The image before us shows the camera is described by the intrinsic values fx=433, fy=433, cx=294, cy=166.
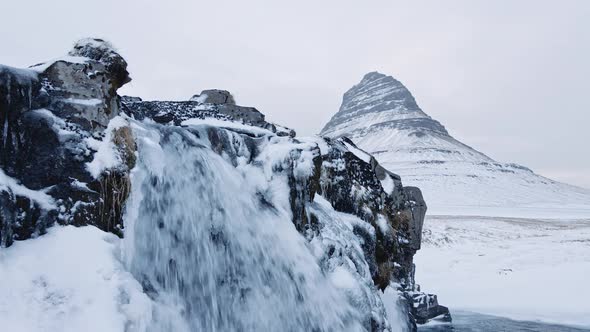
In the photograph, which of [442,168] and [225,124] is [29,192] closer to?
[225,124]

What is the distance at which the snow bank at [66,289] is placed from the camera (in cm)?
409

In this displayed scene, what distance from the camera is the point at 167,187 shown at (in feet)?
21.7

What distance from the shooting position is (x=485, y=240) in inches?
1292

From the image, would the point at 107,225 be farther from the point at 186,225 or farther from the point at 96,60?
the point at 96,60

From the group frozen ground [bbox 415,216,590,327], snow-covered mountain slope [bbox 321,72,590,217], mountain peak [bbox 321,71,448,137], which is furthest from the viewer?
mountain peak [bbox 321,71,448,137]

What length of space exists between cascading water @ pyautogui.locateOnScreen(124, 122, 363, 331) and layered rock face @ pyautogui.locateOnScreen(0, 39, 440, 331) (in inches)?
0.8

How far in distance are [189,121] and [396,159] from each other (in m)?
105

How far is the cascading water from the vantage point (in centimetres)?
575

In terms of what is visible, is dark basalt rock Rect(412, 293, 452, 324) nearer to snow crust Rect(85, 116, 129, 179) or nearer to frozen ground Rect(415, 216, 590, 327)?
frozen ground Rect(415, 216, 590, 327)

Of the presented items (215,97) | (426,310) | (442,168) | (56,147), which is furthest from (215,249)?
(442,168)

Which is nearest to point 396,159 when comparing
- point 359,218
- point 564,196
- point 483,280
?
point 564,196

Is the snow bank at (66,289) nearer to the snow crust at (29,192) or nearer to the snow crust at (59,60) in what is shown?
the snow crust at (29,192)

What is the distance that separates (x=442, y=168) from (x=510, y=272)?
262 ft


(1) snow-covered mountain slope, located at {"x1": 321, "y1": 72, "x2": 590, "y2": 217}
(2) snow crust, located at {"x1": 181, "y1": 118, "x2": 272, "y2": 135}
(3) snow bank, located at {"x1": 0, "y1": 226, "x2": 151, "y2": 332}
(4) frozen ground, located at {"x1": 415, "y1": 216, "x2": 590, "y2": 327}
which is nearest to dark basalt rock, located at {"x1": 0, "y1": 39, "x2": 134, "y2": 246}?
(3) snow bank, located at {"x1": 0, "y1": 226, "x2": 151, "y2": 332}
